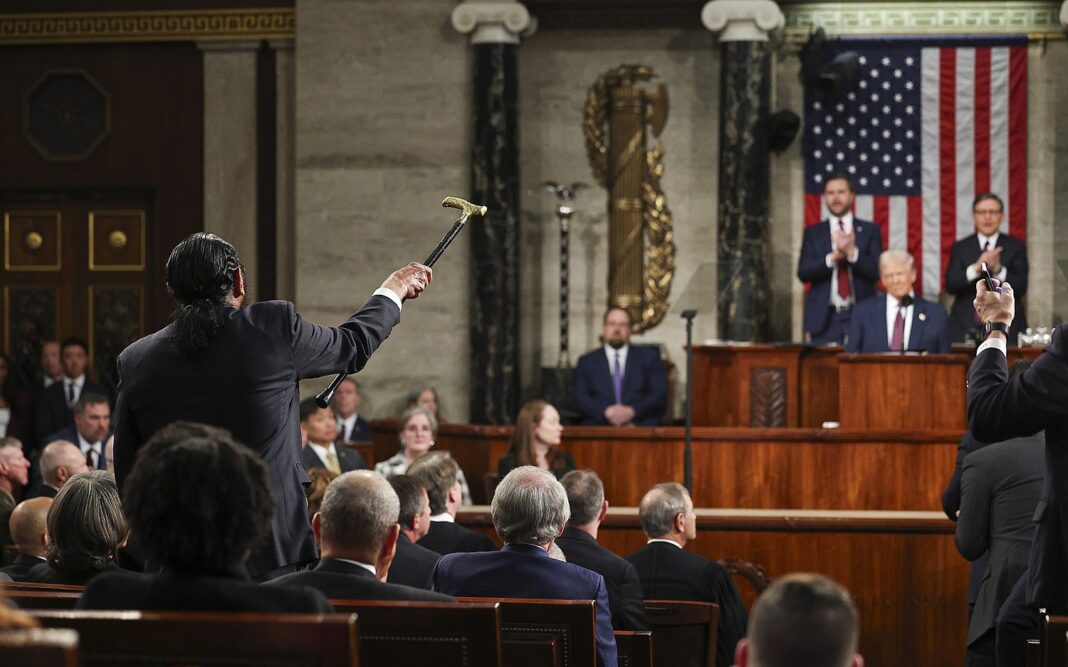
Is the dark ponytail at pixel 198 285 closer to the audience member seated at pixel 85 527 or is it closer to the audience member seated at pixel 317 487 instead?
the audience member seated at pixel 85 527

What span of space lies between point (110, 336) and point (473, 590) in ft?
30.2

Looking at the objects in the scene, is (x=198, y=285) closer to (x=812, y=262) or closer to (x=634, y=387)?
(x=634, y=387)

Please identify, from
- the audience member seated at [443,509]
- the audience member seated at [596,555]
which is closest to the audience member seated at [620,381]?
the audience member seated at [443,509]

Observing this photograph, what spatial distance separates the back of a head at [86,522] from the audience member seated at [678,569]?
2.24m

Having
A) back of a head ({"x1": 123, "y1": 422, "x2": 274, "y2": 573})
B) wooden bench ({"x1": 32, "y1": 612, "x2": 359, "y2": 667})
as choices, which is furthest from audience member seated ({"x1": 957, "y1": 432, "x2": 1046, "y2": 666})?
wooden bench ({"x1": 32, "y1": 612, "x2": 359, "y2": 667})

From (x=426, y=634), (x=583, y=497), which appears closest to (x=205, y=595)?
(x=426, y=634)

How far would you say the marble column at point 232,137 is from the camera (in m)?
12.6

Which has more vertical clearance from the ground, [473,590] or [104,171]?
[104,171]

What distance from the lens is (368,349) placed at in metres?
3.90

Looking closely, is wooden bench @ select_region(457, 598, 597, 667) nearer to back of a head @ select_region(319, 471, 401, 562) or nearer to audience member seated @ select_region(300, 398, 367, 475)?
back of a head @ select_region(319, 471, 401, 562)

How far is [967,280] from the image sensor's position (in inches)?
418

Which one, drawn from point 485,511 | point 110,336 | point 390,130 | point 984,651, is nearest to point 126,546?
point 984,651

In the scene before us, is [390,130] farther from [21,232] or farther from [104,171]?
[21,232]

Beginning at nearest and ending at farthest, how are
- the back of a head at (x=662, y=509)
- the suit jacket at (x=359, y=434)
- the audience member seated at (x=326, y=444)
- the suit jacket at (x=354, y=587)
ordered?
the suit jacket at (x=354, y=587), the back of a head at (x=662, y=509), the audience member seated at (x=326, y=444), the suit jacket at (x=359, y=434)
